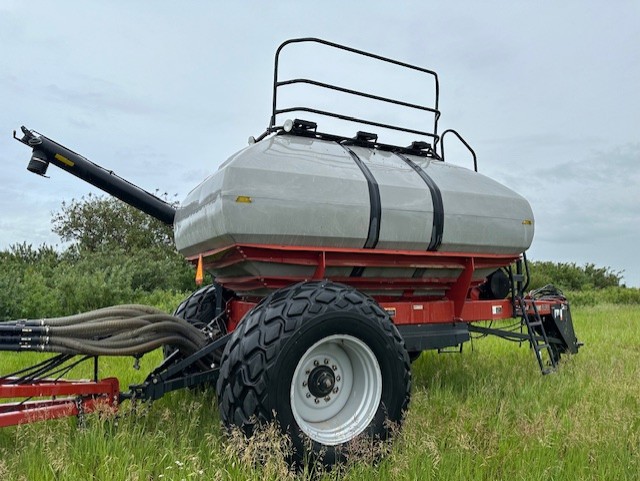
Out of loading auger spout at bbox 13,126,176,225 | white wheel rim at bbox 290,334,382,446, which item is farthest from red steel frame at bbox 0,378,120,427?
loading auger spout at bbox 13,126,176,225

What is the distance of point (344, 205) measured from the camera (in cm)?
443

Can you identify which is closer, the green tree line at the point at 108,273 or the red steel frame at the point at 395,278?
the red steel frame at the point at 395,278

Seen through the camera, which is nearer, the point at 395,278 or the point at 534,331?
the point at 395,278

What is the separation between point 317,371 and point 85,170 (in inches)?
181

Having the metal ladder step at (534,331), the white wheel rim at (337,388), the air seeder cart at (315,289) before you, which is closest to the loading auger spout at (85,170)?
the air seeder cart at (315,289)

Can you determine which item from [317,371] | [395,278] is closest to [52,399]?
[317,371]

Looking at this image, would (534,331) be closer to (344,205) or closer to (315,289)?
(344,205)

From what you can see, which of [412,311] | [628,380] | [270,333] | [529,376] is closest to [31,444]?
[270,333]

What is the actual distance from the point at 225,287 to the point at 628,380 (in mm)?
4087

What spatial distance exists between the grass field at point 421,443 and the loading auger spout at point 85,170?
2.82 m

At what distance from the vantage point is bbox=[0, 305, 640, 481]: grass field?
3318 mm

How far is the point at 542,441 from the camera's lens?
383 centimetres

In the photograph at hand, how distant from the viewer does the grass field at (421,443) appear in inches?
131

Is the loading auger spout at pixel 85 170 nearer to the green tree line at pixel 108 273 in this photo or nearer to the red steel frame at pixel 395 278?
the red steel frame at pixel 395 278
